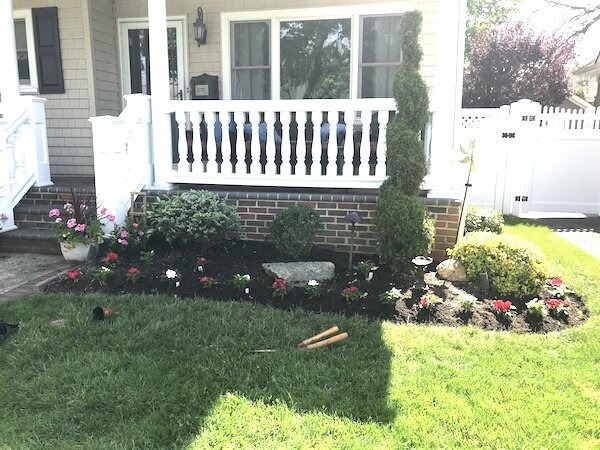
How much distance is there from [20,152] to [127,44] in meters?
2.57

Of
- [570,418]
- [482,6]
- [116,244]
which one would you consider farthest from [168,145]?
[482,6]

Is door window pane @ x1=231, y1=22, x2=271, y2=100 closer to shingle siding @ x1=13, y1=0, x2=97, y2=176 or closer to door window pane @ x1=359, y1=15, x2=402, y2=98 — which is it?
door window pane @ x1=359, y1=15, x2=402, y2=98

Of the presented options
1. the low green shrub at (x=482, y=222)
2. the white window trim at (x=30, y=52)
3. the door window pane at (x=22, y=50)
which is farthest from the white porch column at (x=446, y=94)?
the door window pane at (x=22, y=50)

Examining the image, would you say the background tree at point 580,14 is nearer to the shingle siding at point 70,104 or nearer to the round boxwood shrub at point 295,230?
the shingle siding at point 70,104

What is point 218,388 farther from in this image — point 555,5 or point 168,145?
point 555,5

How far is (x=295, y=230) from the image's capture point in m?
4.67

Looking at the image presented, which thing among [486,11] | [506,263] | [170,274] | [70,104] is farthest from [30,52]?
[486,11]

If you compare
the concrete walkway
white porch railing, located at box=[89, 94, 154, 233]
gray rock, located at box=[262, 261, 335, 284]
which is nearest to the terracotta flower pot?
the concrete walkway

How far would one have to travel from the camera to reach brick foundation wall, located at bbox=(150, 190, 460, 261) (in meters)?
5.07

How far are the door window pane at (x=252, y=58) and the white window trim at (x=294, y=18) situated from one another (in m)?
0.09

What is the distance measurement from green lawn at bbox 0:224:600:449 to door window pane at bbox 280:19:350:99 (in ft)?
14.4

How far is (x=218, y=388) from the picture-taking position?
2.71 meters

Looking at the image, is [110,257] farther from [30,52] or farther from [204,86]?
[30,52]

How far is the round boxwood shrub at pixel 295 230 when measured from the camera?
15.4ft
